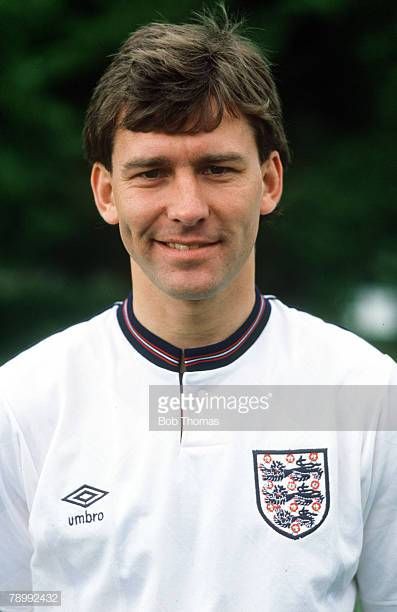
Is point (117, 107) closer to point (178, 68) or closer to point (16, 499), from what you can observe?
point (178, 68)

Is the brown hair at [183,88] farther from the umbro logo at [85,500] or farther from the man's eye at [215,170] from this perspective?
the umbro logo at [85,500]

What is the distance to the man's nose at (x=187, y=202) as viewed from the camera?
6.07 ft

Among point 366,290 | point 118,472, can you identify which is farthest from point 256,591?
point 366,290

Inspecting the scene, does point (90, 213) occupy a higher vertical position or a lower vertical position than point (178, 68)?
higher

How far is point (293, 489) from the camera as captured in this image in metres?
1.92

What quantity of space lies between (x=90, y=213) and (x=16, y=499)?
440 cm

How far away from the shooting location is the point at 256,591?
6.05ft

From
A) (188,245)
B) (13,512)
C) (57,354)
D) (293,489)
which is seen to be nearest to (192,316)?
(188,245)

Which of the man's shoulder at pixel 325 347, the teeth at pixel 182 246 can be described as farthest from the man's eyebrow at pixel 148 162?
the man's shoulder at pixel 325 347

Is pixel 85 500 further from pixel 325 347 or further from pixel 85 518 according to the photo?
pixel 325 347

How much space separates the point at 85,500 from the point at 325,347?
0.55 metres

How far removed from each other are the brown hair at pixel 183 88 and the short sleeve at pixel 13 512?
1.84ft

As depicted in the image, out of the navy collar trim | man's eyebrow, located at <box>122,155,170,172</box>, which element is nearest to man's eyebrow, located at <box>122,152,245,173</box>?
man's eyebrow, located at <box>122,155,170,172</box>

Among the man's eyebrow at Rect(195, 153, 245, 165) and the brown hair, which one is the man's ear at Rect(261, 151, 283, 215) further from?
the man's eyebrow at Rect(195, 153, 245, 165)
